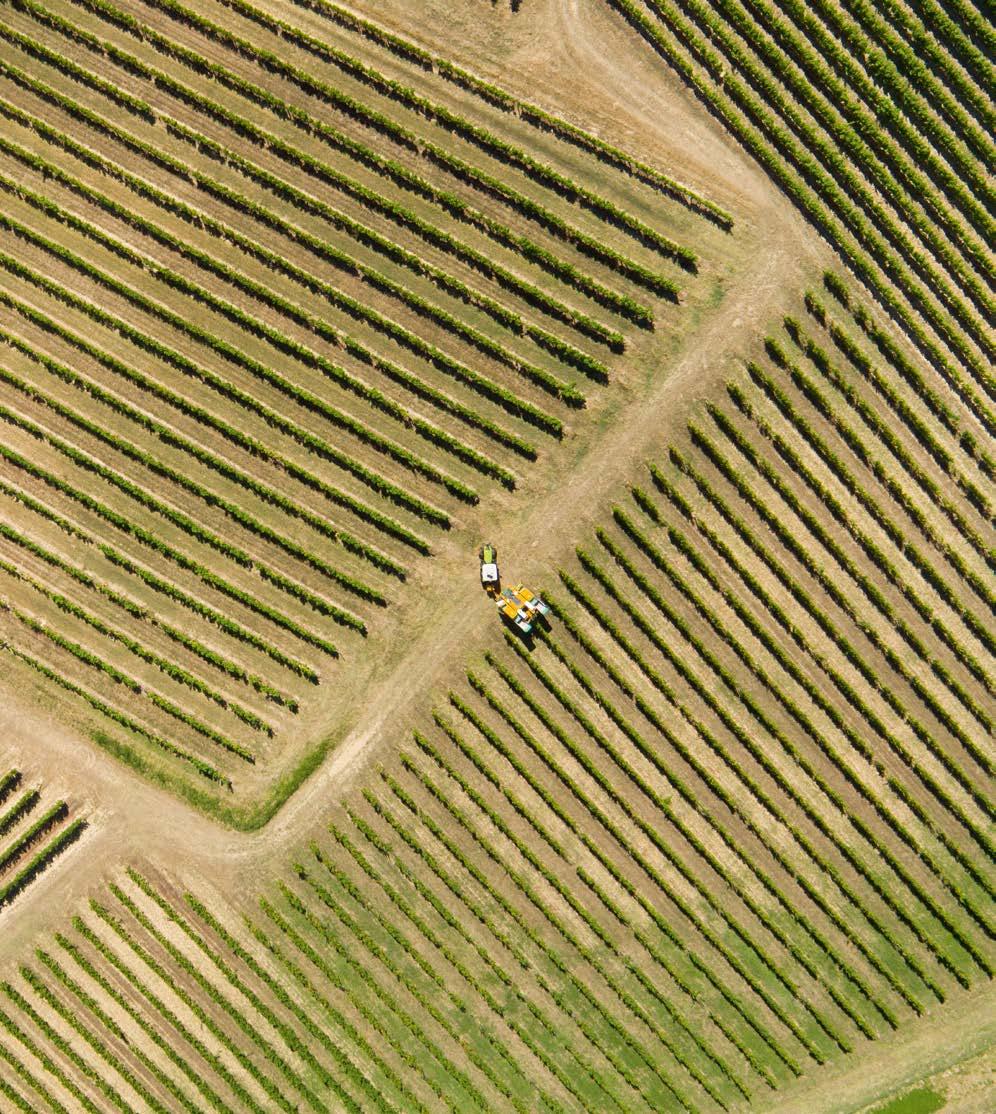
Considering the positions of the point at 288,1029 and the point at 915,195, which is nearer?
the point at 915,195

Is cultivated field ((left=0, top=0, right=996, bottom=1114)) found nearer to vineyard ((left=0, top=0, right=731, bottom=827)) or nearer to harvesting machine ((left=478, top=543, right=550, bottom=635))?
vineyard ((left=0, top=0, right=731, bottom=827))

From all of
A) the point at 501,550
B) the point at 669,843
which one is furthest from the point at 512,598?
the point at 669,843

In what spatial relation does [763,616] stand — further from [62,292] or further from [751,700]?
[62,292]

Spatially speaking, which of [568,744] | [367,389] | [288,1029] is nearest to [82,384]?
[367,389]

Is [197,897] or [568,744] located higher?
[568,744]

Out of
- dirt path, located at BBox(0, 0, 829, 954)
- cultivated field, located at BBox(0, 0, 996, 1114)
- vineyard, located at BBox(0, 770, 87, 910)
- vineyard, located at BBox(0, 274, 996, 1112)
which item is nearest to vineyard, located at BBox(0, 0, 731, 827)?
cultivated field, located at BBox(0, 0, 996, 1114)
